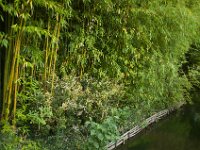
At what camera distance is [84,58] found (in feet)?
19.4

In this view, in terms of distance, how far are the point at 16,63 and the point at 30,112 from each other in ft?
1.94

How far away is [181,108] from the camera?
431 inches

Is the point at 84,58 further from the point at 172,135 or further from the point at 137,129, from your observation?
the point at 172,135

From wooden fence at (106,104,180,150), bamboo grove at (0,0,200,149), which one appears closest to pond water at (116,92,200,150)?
wooden fence at (106,104,180,150)

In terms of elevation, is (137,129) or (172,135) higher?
(137,129)

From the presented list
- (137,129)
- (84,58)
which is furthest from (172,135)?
(84,58)

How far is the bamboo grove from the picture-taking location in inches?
191

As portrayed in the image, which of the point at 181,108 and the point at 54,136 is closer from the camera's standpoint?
the point at 54,136

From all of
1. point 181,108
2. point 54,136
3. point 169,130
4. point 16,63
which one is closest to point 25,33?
point 16,63

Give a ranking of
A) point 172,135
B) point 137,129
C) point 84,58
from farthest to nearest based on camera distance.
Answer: point 172,135
point 137,129
point 84,58

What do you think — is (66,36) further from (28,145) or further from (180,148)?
(180,148)

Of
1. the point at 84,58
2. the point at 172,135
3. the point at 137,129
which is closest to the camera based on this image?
the point at 84,58

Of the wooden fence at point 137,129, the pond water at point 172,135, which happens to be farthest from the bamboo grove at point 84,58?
the pond water at point 172,135

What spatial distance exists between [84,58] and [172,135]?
271 centimetres
